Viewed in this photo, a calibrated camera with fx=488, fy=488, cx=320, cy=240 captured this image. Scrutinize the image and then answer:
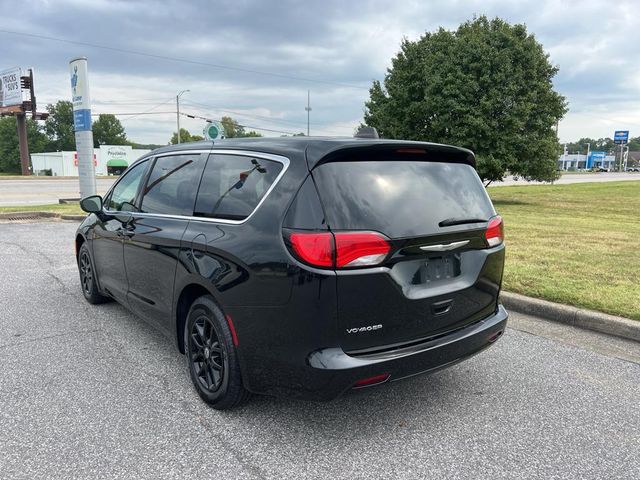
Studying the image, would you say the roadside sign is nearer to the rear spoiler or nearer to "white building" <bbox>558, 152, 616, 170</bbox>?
"white building" <bbox>558, 152, 616, 170</bbox>

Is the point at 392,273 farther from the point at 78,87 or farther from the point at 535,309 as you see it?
the point at 78,87

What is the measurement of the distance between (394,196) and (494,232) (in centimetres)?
97

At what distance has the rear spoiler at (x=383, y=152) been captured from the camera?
269cm

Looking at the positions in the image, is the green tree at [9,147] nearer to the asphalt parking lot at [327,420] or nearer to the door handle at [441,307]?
the asphalt parking lot at [327,420]

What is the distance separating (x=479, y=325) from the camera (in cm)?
317

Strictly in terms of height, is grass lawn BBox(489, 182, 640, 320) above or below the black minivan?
below

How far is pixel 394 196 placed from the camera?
Result: 109 inches

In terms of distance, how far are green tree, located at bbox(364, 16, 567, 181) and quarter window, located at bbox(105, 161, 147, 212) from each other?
15876 millimetres

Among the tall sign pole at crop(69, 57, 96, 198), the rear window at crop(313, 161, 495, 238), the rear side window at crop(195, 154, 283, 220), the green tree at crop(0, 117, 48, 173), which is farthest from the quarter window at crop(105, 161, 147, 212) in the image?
the green tree at crop(0, 117, 48, 173)

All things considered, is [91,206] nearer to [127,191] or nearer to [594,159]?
[127,191]

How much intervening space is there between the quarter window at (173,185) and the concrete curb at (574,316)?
3585 millimetres

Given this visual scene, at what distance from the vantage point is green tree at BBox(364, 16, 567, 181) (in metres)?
18.5

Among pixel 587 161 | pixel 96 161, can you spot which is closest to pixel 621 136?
pixel 587 161

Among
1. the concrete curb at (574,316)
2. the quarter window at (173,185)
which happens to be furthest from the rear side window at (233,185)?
the concrete curb at (574,316)
